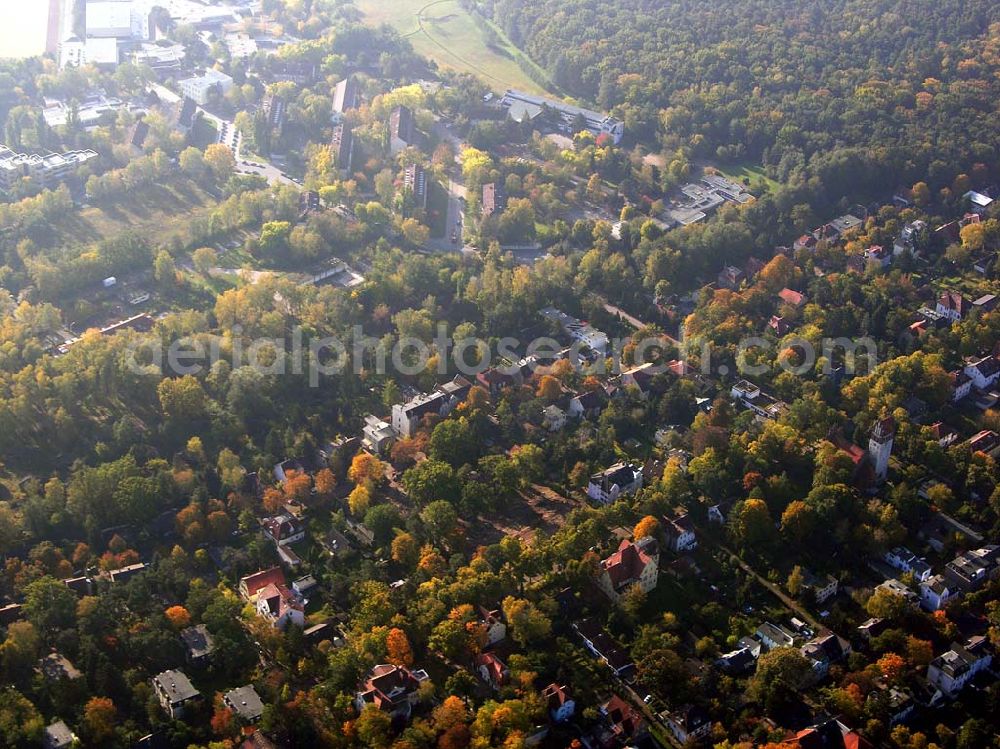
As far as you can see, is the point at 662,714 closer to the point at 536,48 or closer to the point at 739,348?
the point at 739,348

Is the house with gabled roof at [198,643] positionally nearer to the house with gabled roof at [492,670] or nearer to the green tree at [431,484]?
the house with gabled roof at [492,670]

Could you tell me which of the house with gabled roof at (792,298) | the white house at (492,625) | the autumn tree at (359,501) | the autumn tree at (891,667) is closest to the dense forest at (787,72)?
the house with gabled roof at (792,298)

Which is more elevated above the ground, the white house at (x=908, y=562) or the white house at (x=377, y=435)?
the white house at (x=908, y=562)

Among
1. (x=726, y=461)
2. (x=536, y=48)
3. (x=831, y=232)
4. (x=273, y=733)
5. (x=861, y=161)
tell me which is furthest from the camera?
(x=536, y=48)

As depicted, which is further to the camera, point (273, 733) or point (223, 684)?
point (223, 684)

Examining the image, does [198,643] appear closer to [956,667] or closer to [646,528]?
[646,528]

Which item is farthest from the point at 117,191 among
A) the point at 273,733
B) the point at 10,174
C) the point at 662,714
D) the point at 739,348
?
the point at 662,714
